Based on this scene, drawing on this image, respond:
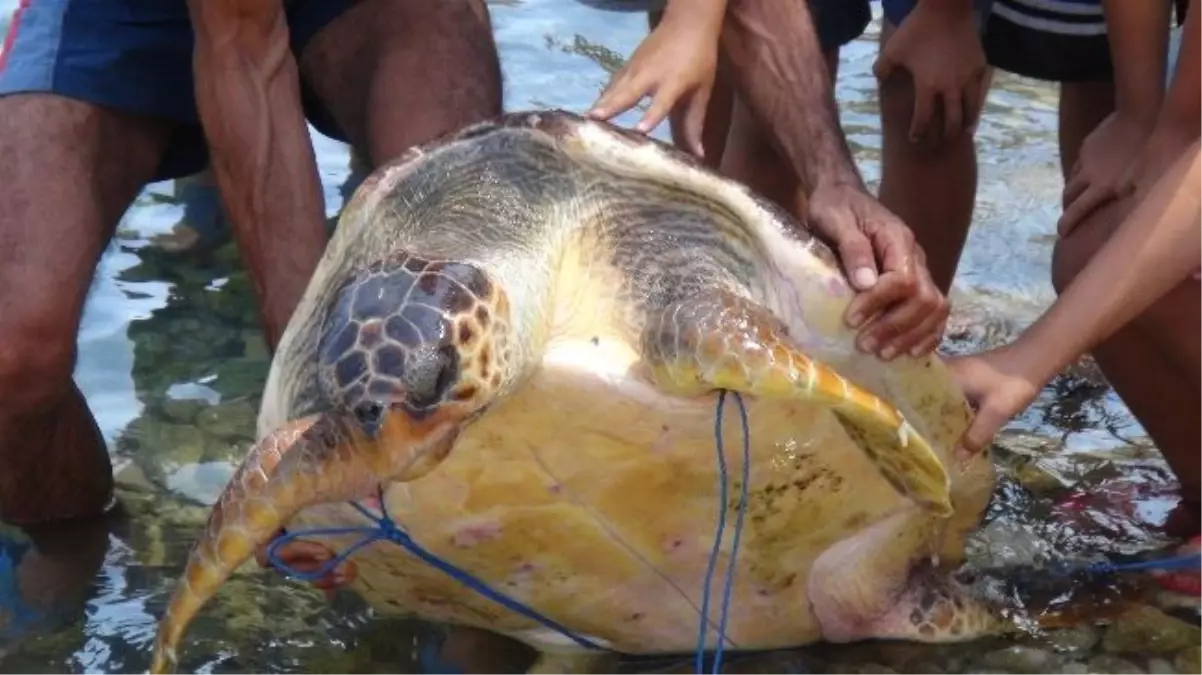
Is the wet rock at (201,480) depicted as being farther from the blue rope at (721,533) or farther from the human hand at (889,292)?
the human hand at (889,292)

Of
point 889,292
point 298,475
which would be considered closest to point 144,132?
point 298,475

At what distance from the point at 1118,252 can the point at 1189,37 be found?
0.32 m

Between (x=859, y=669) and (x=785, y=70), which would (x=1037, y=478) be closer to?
(x=859, y=669)

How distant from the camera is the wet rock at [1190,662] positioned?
1806mm

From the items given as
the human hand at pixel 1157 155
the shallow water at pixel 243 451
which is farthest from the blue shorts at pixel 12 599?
the human hand at pixel 1157 155

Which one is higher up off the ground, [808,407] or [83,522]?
[808,407]

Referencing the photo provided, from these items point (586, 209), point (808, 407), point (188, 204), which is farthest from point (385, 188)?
point (188, 204)

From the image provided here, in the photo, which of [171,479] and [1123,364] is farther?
[171,479]

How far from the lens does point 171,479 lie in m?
2.36

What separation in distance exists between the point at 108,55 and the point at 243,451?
66 centimetres

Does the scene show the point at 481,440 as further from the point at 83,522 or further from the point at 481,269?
the point at 83,522

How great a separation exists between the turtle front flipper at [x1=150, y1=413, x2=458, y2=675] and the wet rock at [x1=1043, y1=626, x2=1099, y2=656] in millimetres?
915

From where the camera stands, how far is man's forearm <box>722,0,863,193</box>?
1992 millimetres

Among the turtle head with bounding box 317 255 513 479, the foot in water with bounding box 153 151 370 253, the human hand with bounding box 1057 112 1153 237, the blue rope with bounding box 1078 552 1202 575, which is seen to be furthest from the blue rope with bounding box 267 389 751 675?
the foot in water with bounding box 153 151 370 253
